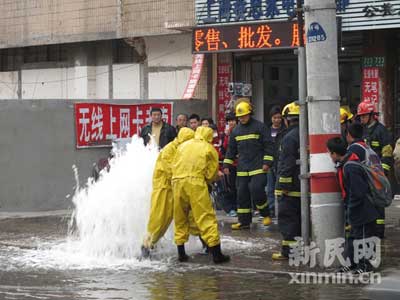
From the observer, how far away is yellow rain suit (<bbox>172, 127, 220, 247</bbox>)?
29.6 ft

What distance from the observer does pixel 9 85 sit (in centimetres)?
2117

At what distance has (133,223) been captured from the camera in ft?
32.0

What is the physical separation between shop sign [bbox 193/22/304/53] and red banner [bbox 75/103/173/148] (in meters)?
1.70

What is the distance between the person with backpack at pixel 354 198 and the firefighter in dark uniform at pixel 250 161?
3070mm

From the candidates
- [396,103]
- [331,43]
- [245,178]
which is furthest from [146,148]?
[396,103]

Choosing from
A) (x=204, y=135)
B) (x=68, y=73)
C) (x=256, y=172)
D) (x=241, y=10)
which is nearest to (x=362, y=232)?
(x=204, y=135)

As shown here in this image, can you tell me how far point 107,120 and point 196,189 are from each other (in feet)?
23.7

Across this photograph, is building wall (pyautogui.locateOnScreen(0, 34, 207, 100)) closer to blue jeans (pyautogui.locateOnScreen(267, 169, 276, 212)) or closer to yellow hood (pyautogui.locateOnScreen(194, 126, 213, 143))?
blue jeans (pyautogui.locateOnScreen(267, 169, 276, 212))

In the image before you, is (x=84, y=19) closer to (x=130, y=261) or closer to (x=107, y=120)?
(x=107, y=120)

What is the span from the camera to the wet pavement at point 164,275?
25.7 ft

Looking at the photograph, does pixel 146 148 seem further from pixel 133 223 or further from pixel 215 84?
pixel 215 84

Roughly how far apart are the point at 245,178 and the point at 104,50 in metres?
8.84

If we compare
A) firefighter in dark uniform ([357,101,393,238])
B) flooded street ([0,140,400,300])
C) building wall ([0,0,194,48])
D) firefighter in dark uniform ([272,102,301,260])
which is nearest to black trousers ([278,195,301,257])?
firefighter in dark uniform ([272,102,301,260])

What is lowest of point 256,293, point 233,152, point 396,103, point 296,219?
point 256,293
